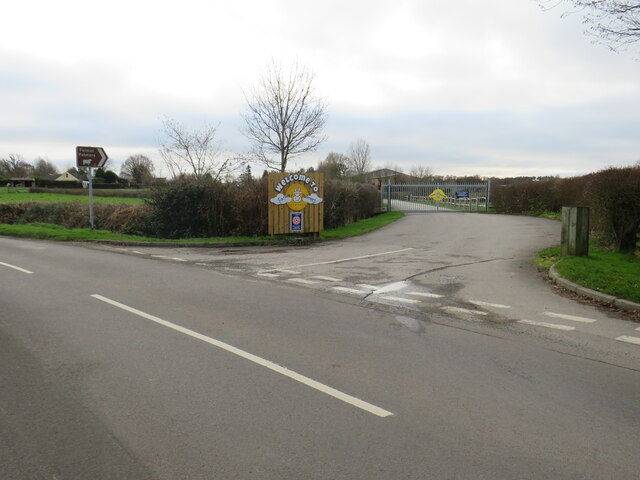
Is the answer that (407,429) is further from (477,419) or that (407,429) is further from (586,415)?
(586,415)

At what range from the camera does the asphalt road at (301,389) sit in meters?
3.29

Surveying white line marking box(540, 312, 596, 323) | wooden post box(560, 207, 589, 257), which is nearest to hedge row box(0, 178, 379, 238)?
wooden post box(560, 207, 589, 257)

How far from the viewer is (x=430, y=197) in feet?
108

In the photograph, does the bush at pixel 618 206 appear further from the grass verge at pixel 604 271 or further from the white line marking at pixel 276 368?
the white line marking at pixel 276 368

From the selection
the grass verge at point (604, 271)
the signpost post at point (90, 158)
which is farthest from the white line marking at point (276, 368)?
the signpost post at point (90, 158)

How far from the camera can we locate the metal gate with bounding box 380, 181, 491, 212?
32.6m

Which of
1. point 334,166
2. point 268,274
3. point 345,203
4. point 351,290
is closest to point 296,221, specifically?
point 345,203

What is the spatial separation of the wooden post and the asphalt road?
165 inches

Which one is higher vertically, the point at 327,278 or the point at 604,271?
the point at 604,271

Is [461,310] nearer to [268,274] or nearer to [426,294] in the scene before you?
[426,294]

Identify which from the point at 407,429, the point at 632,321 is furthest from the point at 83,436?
the point at 632,321

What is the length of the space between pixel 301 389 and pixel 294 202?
45.2ft

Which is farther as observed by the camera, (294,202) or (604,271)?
(294,202)

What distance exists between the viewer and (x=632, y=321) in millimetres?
7145
